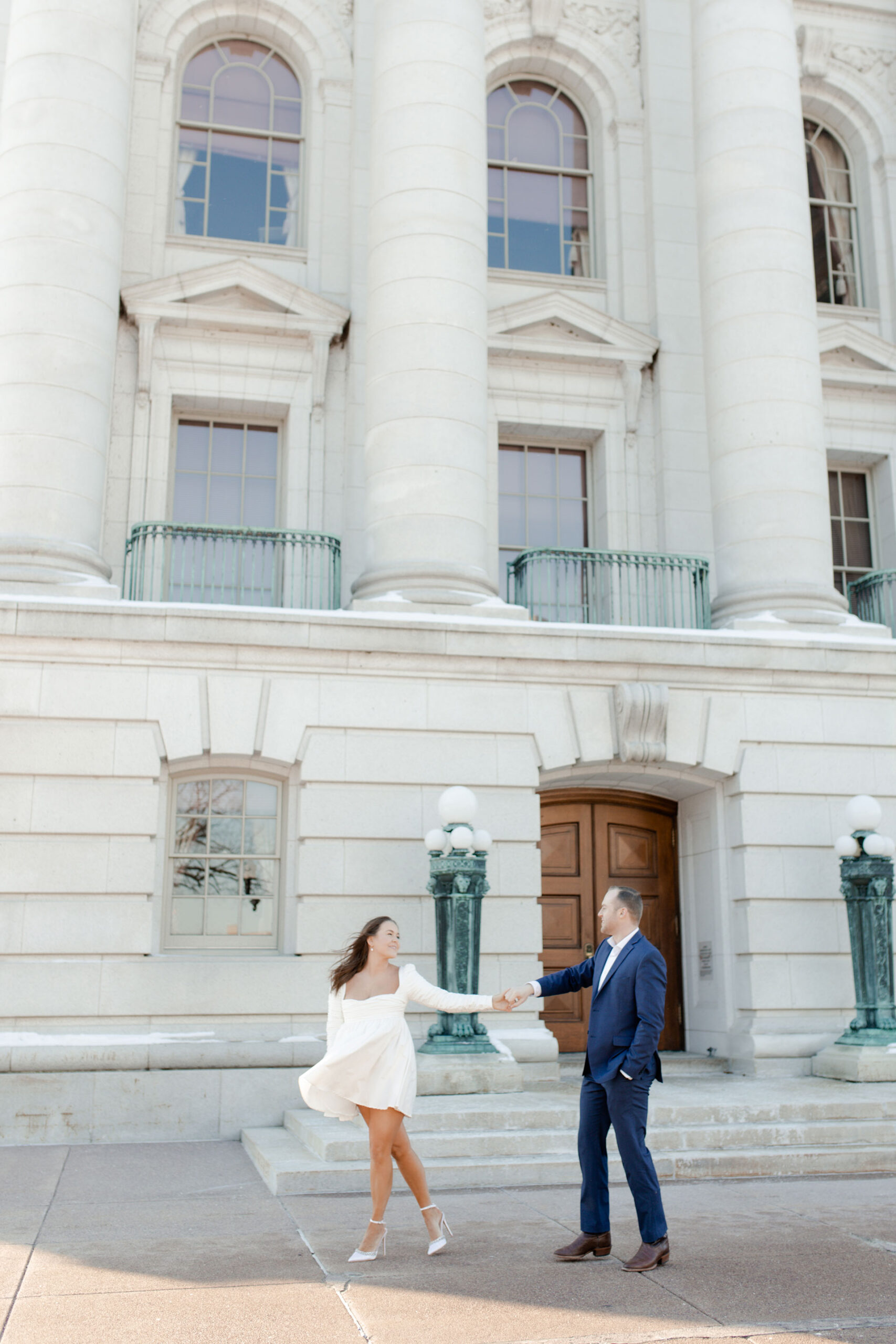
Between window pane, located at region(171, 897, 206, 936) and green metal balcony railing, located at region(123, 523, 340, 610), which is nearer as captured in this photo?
window pane, located at region(171, 897, 206, 936)

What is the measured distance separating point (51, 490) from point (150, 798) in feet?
11.4

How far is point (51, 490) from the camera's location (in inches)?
542

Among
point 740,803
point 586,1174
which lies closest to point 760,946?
point 740,803

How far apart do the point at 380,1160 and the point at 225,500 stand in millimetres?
11329

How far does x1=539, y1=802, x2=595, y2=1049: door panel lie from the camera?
1550 cm

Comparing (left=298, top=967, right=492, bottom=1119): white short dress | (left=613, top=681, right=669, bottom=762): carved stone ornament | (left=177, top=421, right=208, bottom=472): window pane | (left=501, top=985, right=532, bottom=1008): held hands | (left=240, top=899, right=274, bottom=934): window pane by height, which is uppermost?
(left=177, top=421, right=208, bottom=472): window pane

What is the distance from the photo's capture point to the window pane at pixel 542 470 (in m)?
17.9

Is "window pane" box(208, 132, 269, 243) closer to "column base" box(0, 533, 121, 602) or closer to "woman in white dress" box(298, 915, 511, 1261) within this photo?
"column base" box(0, 533, 121, 602)

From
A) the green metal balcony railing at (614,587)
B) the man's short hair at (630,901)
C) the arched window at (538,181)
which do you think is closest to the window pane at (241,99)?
the arched window at (538,181)

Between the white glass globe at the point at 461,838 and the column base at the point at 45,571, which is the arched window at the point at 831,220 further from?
Result: the column base at the point at 45,571

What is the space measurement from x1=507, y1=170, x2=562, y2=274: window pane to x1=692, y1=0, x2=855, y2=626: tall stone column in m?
2.46

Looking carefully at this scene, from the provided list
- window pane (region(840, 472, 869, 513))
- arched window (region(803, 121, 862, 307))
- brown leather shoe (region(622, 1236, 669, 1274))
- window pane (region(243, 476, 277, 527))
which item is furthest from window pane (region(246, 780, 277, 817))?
arched window (region(803, 121, 862, 307))

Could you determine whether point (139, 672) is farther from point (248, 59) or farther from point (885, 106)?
point (885, 106)

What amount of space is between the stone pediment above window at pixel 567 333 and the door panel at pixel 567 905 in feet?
20.6
